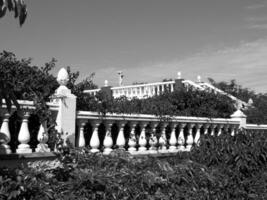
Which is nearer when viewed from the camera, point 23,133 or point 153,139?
point 23,133

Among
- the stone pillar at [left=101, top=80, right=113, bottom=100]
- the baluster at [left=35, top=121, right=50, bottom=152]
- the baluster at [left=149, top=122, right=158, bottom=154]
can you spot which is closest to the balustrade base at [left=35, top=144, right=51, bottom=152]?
the baluster at [left=35, top=121, right=50, bottom=152]

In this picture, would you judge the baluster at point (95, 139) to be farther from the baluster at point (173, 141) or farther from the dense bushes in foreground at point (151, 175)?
the baluster at point (173, 141)

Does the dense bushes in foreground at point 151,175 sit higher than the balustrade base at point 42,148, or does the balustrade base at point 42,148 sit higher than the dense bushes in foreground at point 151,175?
the balustrade base at point 42,148

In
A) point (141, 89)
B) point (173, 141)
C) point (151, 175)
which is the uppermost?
point (141, 89)

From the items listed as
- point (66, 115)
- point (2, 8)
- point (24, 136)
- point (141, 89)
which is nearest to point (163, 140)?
point (66, 115)

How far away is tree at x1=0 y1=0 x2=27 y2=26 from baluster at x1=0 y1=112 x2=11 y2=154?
2.45 meters

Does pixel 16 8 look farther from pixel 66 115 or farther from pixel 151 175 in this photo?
pixel 66 115

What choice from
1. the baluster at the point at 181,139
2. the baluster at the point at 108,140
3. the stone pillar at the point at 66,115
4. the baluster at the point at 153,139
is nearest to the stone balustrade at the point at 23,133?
the stone pillar at the point at 66,115

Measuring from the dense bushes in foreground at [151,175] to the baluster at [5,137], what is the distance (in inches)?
16.5

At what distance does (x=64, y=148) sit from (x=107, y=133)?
4.72 ft

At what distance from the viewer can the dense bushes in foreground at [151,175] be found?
3.96 meters

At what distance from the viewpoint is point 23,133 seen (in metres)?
5.27

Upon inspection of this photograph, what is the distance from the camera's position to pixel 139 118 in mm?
7172

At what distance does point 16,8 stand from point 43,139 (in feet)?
9.66
